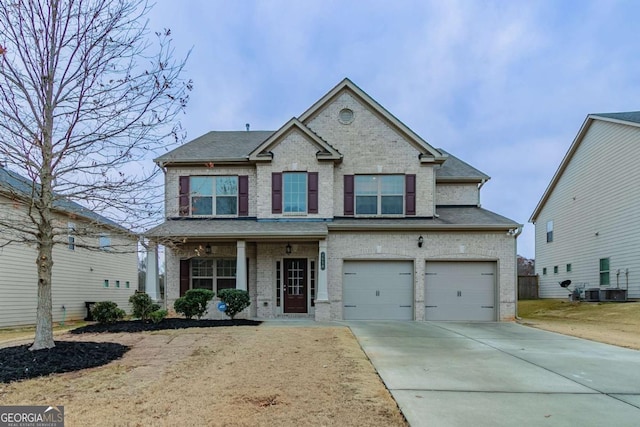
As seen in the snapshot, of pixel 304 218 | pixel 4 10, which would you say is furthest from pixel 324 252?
pixel 4 10

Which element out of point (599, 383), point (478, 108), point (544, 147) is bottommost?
point (599, 383)

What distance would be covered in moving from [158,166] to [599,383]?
8001 millimetres

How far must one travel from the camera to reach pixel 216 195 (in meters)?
16.4

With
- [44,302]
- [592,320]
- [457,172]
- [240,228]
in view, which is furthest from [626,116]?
[44,302]

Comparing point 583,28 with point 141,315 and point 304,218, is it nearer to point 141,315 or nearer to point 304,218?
point 304,218

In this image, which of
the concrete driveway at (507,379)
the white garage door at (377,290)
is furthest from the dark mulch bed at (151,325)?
the concrete driveway at (507,379)

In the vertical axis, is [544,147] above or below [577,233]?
above

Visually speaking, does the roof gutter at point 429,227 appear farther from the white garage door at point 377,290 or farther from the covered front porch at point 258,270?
the white garage door at point 377,290

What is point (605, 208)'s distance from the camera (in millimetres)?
19812

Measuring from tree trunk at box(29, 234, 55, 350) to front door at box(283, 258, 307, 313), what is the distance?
28.9 ft

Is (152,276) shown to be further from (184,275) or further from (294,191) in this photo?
(294,191)

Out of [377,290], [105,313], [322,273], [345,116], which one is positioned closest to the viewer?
[105,313]

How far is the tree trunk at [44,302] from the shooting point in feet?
24.7

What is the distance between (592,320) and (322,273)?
957cm
